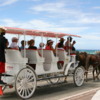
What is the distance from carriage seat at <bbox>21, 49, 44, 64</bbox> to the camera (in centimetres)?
1226

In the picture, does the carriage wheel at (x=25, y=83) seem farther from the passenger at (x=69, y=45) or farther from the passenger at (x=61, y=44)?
the passenger at (x=69, y=45)

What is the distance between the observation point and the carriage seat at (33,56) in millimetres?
12262

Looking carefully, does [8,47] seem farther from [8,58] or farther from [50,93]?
[50,93]

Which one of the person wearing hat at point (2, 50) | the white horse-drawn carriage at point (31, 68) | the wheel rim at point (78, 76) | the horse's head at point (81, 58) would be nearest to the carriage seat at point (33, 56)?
the white horse-drawn carriage at point (31, 68)

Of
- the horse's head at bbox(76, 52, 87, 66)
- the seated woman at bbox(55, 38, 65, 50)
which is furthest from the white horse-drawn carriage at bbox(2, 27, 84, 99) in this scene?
the horse's head at bbox(76, 52, 87, 66)

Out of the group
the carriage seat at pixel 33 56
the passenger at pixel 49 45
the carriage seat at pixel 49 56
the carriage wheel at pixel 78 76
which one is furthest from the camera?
the carriage wheel at pixel 78 76

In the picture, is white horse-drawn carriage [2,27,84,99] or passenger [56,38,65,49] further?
passenger [56,38,65,49]

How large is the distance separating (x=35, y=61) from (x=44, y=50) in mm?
1174

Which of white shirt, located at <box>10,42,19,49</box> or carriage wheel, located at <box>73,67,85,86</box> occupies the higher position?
white shirt, located at <box>10,42,19,49</box>

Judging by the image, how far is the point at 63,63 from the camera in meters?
14.2

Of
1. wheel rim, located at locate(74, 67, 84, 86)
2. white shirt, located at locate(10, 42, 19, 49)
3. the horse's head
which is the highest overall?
white shirt, located at locate(10, 42, 19, 49)

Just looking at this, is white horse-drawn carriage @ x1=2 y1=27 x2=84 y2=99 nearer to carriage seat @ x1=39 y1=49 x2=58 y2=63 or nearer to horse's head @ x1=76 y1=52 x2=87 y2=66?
carriage seat @ x1=39 y1=49 x2=58 y2=63

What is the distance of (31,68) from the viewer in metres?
11.5

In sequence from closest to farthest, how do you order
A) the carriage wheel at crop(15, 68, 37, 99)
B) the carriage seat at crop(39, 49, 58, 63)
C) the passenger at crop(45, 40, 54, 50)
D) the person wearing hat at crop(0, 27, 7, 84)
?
the person wearing hat at crop(0, 27, 7, 84) < the carriage wheel at crop(15, 68, 37, 99) < the carriage seat at crop(39, 49, 58, 63) < the passenger at crop(45, 40, 54, 50)
